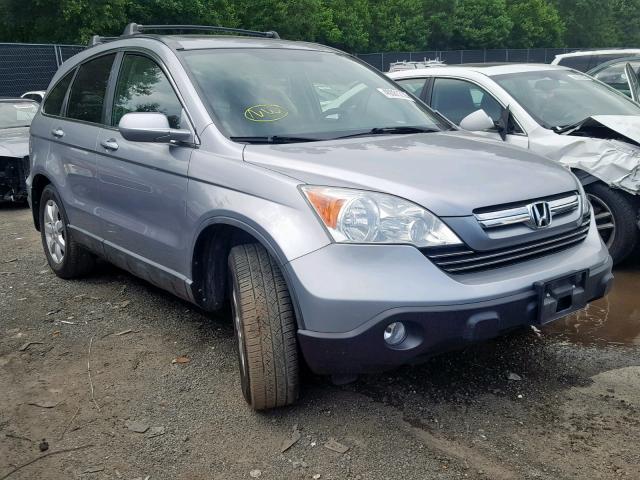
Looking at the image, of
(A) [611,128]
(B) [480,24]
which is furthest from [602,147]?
(B) [480,24]

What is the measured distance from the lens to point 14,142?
27.8 ft

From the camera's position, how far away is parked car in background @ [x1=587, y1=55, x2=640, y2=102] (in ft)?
27.9

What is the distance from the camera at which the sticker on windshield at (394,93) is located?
4.23m

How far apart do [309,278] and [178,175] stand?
1151mm

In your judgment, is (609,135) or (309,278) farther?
(609,135)

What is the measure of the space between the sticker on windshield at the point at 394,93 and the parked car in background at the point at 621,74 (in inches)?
199

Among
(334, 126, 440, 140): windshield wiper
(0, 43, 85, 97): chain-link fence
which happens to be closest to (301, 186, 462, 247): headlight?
(334, 126, 440, 140): windshield wiper

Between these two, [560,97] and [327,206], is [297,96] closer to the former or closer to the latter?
[327,206]

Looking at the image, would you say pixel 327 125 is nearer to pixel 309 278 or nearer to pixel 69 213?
pixel 309 278

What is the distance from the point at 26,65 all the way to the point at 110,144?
585 inches

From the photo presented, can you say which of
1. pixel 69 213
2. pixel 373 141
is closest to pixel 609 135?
pixel 373 141

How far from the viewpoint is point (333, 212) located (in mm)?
2814

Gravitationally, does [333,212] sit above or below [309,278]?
above

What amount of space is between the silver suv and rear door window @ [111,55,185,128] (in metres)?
0.01
